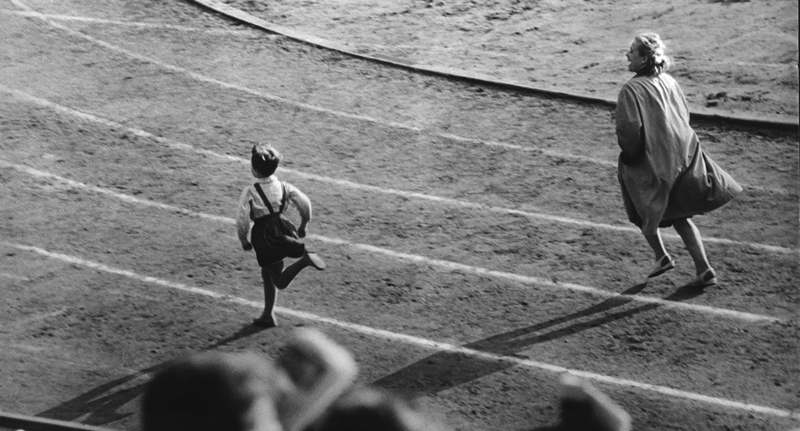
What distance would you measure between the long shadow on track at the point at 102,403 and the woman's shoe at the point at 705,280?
4.35 metres

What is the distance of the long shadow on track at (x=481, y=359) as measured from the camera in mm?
7500

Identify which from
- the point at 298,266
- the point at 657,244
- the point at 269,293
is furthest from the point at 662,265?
the point at 269,293

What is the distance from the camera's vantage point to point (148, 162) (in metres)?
10.5

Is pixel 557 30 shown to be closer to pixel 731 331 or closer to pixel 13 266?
pixel 731 331

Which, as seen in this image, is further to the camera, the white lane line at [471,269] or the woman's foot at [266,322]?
the white lane line at [471,269]

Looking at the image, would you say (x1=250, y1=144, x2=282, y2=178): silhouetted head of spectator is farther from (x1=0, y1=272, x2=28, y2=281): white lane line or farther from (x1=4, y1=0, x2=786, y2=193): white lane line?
(x1=4, y1=0, x2=786, y2=193): white lane line

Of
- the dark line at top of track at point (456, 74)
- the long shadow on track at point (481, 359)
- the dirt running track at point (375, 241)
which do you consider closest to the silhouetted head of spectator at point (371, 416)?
the dirt running track at point (375, 241)

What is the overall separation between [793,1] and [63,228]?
10121mm

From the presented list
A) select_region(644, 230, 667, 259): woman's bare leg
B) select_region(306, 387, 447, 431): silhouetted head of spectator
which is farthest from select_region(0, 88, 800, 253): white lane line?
select_region(306, 387, 447, 431): silhouetted head of spectator

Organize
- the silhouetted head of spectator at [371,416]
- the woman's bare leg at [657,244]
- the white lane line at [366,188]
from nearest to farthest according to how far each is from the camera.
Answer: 1. the silhouetted head of spectator at [371,416]
2. the woman's bare leg at [657,244]
3. the white lane line at [366,188]

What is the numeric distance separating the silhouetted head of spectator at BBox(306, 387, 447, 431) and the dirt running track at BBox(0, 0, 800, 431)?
3.99 m

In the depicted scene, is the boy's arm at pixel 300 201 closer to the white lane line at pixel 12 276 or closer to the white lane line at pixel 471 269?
the white lane line at pixel 471 269

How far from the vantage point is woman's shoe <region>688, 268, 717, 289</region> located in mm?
8555

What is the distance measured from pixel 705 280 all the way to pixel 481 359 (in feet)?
7.07
